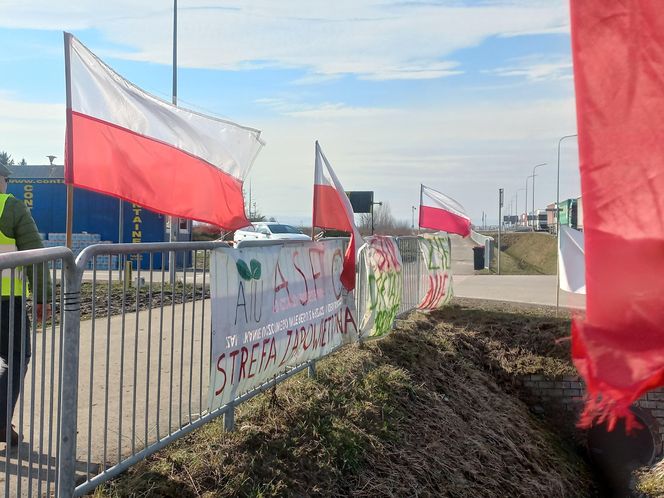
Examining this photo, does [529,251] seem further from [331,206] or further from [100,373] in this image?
[100,373]

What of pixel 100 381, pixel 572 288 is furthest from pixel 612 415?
pixel 572 288

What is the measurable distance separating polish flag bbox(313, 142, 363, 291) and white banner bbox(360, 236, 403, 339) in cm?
41

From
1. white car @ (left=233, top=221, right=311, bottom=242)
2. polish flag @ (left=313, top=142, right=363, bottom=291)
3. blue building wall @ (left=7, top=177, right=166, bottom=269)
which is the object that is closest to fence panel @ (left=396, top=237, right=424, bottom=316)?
polish flag @ (left=313, top=142, right=363, bottom=291)

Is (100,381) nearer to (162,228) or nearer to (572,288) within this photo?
(572,288)

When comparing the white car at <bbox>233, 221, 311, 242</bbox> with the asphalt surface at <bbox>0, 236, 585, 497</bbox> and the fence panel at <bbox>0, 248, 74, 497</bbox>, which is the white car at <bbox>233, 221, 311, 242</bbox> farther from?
the fence panel at <bbox>0, 248, 74, 497</bbox>

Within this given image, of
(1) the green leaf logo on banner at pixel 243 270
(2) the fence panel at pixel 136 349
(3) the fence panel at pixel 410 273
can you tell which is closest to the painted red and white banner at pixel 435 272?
(3) the fence panel at pixel 410 273

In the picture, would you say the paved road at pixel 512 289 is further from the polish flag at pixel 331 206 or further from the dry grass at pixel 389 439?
the polish flag at pixel 331 206

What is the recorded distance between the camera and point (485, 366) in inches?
401

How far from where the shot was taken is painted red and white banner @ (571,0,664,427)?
168 centimetres

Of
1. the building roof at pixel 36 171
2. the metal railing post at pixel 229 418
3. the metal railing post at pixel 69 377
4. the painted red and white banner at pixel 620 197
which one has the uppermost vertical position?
the building roof at pixel 36 171

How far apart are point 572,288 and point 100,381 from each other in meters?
6.68

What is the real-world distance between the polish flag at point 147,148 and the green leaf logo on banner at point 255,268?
0.76m

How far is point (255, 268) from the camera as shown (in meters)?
5.07

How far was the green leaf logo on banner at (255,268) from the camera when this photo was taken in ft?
16.5
